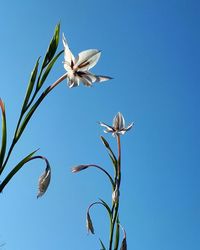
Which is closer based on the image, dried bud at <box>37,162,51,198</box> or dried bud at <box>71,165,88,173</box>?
dried bud at <box>37,162,51,198</box>

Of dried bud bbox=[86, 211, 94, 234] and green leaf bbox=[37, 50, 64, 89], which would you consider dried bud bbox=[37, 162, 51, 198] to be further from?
dried bud bbox=[86, 211, 94, 234]

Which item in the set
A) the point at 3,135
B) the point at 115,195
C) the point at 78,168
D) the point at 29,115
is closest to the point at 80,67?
the point at 29,115

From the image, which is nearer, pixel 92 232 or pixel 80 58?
pixel 80 58

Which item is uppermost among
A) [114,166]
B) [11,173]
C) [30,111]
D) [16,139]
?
[114,166]

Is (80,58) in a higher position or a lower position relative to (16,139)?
higher

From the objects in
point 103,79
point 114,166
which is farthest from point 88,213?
point 103,79

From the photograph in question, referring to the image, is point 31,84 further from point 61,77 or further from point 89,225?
point 89,225

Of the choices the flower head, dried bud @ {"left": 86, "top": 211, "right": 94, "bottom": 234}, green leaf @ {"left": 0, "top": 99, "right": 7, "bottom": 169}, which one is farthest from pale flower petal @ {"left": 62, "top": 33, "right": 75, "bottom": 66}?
the flower head

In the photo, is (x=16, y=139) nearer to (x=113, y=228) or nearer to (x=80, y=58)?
(x=80, y=58)
